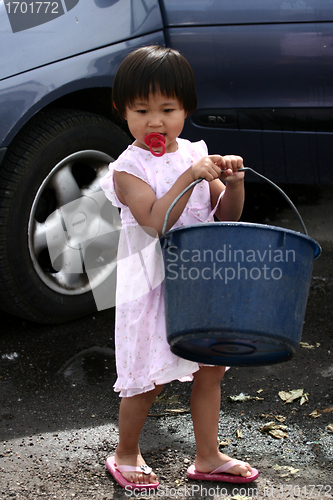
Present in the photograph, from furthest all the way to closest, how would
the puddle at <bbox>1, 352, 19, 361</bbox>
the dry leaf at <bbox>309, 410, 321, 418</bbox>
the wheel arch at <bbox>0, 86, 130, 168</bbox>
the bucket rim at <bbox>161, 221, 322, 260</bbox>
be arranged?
the puddle at <bbox>1, 352, 19, 361</bbox>, the wheel arch at <bbox>0, 86, 130, 168</bbox>, the dry leaf at <bbox>309, 410, 321, 418</bbox>, the bucket rim at <bbox>161, 221, 322, 260</bbox>

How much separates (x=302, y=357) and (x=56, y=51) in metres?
1.86

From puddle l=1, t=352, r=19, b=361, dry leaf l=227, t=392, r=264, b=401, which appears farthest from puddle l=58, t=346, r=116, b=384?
dry leaf l=227, t=392, r=264, b=401

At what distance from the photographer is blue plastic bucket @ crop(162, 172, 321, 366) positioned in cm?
161

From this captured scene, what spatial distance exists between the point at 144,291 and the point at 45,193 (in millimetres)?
1254

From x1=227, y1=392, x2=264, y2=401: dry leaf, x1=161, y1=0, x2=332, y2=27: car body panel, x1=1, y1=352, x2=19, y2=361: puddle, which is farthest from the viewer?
x1=161, y1=0, x2=332, y2=27: car body panel

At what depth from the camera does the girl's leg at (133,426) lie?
1.97m

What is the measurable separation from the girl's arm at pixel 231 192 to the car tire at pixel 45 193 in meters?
1.08

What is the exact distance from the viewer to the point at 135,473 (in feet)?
6.49

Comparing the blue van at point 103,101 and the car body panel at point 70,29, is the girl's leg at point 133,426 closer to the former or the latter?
the blue van at point 103,101

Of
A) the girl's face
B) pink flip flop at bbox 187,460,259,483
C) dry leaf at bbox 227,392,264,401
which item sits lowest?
dry leaf at bbox 227,392,264,401

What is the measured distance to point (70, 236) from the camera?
9.66 feet

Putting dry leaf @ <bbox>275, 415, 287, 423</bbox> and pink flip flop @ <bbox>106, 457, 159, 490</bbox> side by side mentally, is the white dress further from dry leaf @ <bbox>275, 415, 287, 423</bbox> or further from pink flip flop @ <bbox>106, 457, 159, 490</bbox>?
dry leaf @ <bbox>275, 415, 287, 423</bbox>

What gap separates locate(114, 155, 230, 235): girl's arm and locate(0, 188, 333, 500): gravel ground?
91cm

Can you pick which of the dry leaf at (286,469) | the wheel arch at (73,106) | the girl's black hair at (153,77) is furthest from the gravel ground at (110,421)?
the girl's black hair at (153,77)
